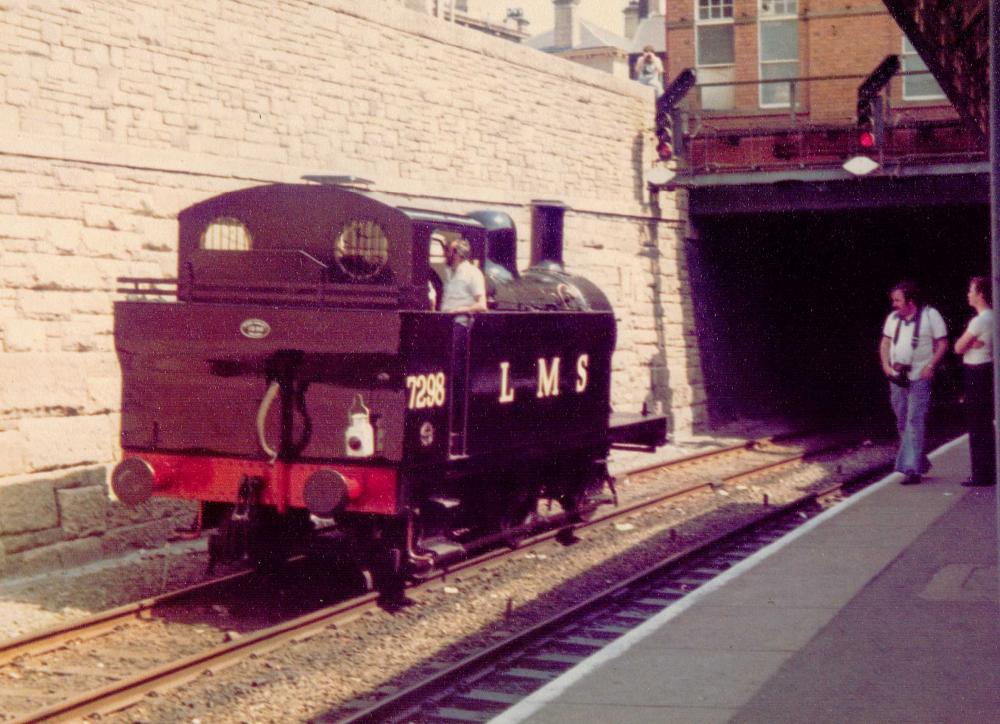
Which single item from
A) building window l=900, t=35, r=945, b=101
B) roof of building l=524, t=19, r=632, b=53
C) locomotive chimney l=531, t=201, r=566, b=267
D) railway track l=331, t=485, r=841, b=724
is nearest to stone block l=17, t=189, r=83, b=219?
locomotive chimney l=531, t=201, r=566, b=267

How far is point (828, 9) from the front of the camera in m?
27.9

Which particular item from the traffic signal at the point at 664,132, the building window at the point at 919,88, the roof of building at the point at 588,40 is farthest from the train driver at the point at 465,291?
the roof of building at the point at 588,40

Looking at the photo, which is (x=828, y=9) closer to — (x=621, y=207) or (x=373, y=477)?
(x=621, y=207)

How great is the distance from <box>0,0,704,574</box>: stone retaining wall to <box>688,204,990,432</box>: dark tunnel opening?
21.2ft

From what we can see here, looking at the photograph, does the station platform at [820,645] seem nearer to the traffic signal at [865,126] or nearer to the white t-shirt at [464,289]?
the white t-shirt at [464,289]

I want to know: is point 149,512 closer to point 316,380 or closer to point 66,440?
point 66,440

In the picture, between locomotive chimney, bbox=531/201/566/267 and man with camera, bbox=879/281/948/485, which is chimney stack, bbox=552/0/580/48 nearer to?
locomotive chimney, bbox=531/201/566/267

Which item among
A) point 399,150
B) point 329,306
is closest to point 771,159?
point 399,150

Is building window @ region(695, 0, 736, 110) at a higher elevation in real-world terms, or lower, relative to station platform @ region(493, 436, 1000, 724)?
higher

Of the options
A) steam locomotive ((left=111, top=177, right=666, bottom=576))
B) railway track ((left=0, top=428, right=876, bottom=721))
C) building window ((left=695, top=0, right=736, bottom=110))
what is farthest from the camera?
building window ((left=695, top=0, right=736, bottom=110))

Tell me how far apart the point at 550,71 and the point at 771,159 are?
5610 millimetres

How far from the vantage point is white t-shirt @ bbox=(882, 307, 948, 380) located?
1269 cm

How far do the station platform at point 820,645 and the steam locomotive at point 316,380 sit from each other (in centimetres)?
194

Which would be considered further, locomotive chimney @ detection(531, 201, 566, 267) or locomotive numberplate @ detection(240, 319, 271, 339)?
locomotive chimney @ detection(531, 201, 566, 267)
